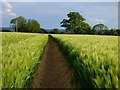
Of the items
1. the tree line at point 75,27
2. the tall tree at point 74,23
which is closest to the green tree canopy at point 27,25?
the tree line at point 75,27

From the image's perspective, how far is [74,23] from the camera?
A: 84562 millimetres

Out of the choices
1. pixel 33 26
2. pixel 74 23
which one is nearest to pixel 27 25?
pixel 33 26

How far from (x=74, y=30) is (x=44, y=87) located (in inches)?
3005

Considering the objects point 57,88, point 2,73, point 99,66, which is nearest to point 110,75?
point 99,66

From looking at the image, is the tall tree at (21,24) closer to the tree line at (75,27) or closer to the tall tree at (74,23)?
the tree line at (75,27)

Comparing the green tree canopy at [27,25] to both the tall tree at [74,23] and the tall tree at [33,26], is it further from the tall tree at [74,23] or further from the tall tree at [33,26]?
the tall tree at [74,23]

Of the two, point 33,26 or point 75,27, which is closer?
point 75,27

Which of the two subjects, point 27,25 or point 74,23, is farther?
point 27,25

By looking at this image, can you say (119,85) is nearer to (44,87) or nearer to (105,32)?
(44,87)

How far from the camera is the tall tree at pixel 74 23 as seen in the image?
82625 millimetres

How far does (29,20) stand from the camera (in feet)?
319

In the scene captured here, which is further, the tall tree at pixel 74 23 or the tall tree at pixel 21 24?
the tall tree at pixel 21 24

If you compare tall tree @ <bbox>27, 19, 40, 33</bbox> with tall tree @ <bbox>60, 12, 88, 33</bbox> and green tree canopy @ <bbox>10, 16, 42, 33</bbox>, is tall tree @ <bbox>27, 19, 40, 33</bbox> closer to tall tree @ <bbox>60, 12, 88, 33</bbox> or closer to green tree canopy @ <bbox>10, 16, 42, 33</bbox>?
green tree canopy @ <bbox>10, 16, 42, 33</bbox>

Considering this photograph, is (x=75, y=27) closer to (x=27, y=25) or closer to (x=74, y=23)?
(x=74, y=23)
